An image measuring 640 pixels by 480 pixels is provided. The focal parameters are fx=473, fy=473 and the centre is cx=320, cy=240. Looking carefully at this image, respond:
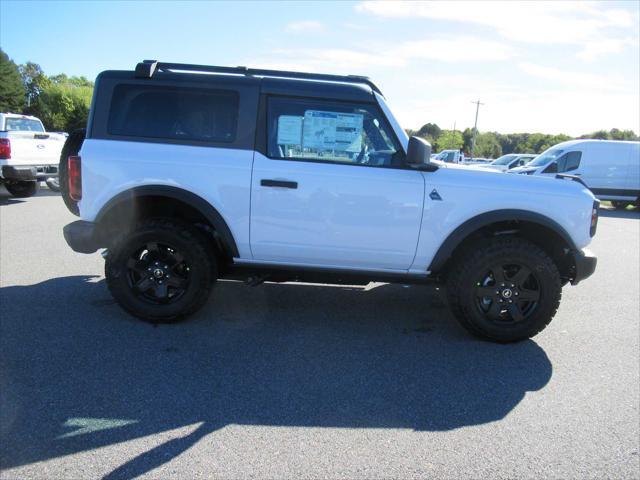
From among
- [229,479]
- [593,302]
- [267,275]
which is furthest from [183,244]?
[593,302]

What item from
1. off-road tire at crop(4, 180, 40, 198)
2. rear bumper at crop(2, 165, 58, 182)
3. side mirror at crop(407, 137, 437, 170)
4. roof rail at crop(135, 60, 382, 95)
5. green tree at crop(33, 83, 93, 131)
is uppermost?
green tree at crop(33, 83, 93, 131)

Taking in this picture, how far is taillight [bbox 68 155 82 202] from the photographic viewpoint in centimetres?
384

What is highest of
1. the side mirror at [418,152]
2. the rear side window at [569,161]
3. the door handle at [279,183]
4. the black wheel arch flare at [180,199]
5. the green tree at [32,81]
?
the green tree at [32,81]

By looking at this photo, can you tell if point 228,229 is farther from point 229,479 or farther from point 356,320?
point 229,479

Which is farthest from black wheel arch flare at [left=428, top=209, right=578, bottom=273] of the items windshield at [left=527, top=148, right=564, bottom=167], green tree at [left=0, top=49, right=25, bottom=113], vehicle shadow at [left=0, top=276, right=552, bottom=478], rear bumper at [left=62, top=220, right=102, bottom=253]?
green tree at [left=0, top=49, right=25, bottom=113]

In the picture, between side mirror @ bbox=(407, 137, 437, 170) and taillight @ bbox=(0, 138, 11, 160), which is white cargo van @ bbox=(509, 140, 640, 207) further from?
taillight @ bbox=(0, 138, 11, 160)

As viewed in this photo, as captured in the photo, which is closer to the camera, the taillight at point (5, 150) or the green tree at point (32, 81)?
the taillight at point (5, 150)

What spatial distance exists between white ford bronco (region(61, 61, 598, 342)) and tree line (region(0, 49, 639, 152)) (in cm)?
3826

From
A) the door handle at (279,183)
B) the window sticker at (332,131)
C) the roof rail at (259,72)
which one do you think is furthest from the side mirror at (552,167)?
the door handle at (279,183)

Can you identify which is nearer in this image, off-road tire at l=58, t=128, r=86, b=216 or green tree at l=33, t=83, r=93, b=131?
off-road tire at l=58, t=128, r=86, b=216

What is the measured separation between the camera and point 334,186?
12.2 ft

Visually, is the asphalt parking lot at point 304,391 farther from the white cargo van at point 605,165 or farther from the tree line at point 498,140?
the tree line at point 498,140

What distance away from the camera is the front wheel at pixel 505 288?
3.82 metres

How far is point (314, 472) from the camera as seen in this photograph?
2.35 m
